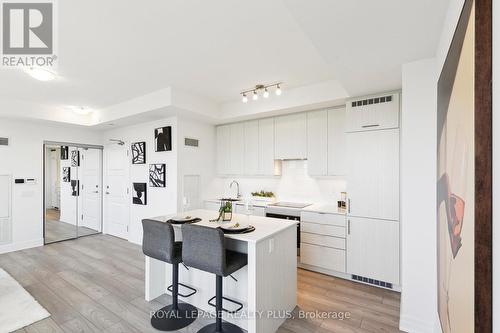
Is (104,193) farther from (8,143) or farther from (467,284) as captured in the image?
(467,284)

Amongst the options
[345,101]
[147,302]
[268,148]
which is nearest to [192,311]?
[147,302]

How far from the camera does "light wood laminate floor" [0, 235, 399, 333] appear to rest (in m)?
2.41

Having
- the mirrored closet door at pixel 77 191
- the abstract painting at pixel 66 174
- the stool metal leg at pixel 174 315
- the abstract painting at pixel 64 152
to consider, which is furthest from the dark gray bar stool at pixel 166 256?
the abstract painting at pixel 64 152

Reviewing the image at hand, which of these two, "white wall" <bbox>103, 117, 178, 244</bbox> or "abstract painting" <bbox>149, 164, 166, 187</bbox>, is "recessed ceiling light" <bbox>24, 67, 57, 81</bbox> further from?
"abstract painting" <bbox>149, 164, 166, 187</bbox>

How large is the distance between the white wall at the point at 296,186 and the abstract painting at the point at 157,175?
0.98 meters

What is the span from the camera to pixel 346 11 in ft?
5.17

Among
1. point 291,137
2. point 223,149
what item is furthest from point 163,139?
point 291,137

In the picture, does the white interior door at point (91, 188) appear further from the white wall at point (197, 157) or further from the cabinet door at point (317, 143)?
the cabinet door at point (317, 143)

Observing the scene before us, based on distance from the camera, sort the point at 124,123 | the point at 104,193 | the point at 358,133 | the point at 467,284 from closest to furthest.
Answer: the point at 467,284
the point at 358,133
the point at 124,123
the point at 104,193

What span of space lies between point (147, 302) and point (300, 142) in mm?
3107

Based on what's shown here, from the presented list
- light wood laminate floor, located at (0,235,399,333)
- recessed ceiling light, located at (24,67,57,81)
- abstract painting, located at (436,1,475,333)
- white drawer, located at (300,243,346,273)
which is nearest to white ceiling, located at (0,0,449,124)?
recessed ceiling light, located at (24,67,57,81)

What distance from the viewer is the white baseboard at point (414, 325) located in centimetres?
219

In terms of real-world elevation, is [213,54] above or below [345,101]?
above

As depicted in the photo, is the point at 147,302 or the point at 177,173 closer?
the point at 147,302
